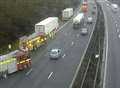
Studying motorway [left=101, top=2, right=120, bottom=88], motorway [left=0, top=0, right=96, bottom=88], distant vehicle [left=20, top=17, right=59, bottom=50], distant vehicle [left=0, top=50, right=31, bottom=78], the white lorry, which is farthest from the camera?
the white lorry

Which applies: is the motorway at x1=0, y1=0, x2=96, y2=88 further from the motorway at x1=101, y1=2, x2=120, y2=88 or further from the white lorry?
the motorway at x1=101, y1=2, x2=120, y2=88

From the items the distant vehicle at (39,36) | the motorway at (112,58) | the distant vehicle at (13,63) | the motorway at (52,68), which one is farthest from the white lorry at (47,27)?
the distant vehicle at (13,63)

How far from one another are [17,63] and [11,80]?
3.23 m

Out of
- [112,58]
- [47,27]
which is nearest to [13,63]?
[112,58]

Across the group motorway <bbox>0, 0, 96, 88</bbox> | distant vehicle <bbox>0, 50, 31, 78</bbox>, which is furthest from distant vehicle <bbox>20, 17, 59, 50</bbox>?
distant vehicle <bbox>0, 50, 31, 78</bbox>

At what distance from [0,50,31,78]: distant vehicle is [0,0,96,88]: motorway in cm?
70

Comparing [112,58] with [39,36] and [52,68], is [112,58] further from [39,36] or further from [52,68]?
[39,36]

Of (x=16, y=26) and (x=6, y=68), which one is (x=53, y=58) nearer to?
(x=6, y=68)

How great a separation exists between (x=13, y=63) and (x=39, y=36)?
16899 mm

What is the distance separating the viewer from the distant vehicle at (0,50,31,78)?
41.8 meters

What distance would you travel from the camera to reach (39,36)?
59219 mm

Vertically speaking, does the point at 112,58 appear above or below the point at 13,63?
below

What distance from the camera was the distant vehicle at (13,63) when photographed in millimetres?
41812

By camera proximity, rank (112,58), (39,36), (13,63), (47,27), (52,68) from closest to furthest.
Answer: (13,63)
(52,68)
(112,58)
(39,36)
(47,27)
